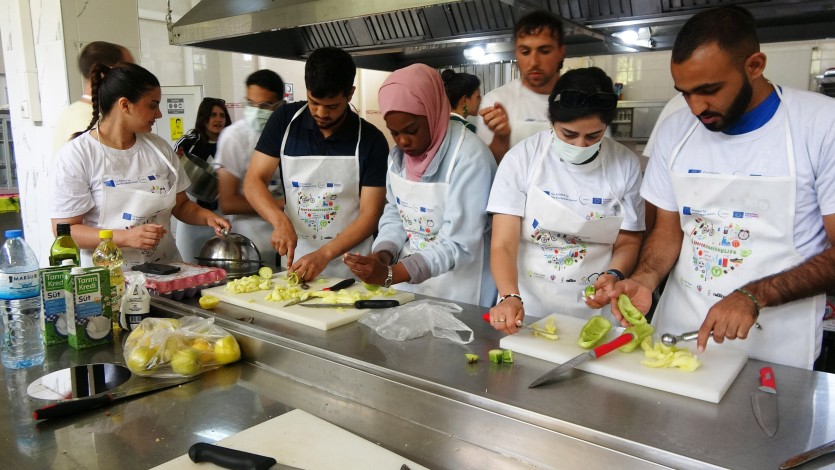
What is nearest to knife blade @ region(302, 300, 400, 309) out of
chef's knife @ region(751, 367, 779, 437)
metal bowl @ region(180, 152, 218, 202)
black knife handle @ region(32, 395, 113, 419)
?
black knife handle @ region(32, 395, 113, 419)

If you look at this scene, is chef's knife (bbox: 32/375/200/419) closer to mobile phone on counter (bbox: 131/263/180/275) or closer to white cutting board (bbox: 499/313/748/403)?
mobile phone on counter (bbox: 131/263/180/275)

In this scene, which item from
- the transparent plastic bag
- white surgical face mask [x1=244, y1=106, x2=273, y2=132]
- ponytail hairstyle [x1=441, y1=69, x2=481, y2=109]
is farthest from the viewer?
ponytail hairstyle [x1=441, y1=69, x2=481, y2=109]

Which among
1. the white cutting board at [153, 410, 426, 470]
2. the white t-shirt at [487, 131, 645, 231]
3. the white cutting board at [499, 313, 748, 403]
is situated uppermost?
the white t-shirt at [487, 131, 645, 231]

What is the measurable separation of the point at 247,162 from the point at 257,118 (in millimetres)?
255

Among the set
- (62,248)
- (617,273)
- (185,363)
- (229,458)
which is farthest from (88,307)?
(617,273)

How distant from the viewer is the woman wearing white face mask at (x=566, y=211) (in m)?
1.93

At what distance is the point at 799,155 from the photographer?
158 cm

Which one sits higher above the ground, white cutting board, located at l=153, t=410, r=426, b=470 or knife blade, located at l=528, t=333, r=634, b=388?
knife blade, located at l=528, t=333, r=634, b=388

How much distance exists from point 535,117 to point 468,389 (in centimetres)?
163

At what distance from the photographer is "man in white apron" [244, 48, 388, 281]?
2447 millimetres

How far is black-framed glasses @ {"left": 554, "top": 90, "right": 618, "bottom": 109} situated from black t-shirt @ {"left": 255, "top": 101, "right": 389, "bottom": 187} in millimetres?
991

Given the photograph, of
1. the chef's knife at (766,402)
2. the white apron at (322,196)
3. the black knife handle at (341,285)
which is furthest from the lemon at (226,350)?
the chef's knife at (766,402)

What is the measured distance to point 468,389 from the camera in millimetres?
1271

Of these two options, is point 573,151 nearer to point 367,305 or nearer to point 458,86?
point 367,305
